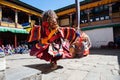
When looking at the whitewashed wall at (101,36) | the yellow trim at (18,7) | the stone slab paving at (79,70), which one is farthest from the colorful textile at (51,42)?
the whitewashed wall at (101,36)

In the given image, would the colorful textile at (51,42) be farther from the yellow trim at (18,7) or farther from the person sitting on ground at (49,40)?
the yellow trim at (18,7)

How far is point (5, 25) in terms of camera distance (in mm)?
14766

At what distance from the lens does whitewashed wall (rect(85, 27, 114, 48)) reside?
1611cm

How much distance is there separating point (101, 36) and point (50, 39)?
44.2 ft

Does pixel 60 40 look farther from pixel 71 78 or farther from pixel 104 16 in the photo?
pixel 104 16

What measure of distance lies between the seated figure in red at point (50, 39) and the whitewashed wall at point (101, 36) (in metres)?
12.6

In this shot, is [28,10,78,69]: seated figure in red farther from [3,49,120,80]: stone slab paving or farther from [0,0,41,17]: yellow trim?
[0,0,41,17]: yellow trim

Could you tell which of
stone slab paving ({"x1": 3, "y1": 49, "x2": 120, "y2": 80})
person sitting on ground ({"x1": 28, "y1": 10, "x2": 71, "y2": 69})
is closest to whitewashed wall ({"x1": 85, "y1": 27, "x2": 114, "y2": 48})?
stone slab paving ({"x1": 3, "y1": 49, "x2": 120, "y2": 80})

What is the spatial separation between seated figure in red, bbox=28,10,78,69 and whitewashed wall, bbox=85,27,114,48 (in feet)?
41.2

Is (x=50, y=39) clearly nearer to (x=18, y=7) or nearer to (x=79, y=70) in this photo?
(x=79, y=70)

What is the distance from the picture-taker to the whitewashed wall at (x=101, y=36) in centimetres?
1611

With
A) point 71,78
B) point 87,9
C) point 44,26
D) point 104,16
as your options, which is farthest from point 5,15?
point 71,78

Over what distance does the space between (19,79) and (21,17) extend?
1789 centimetres

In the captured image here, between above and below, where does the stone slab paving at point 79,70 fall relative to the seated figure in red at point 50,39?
below
